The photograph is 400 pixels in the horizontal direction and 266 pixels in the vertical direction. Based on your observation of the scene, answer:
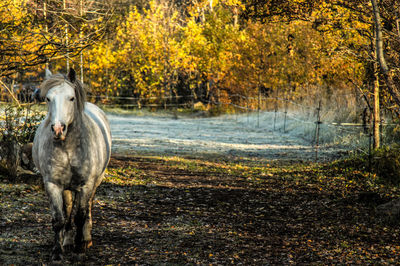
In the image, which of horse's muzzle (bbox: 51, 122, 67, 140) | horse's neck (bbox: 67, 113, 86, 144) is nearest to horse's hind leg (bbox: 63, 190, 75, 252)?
horse's neck (bbox: 67, 113, 86, 144)

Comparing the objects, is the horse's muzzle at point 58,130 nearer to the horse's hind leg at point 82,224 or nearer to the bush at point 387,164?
the horse's hind leg at point 82,224

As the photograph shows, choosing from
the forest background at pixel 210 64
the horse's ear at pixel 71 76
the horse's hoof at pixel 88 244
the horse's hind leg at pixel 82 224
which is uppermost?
the forest background at pixel 210 64

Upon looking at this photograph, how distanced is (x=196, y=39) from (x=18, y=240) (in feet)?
93.5

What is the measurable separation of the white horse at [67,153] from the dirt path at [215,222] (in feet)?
1.31

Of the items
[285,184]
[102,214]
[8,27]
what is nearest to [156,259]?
[102,214]

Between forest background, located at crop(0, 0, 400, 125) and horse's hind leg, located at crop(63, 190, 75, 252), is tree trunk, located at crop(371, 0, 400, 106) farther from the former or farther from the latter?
forest background, located at crop(0, 0, 400, 125)

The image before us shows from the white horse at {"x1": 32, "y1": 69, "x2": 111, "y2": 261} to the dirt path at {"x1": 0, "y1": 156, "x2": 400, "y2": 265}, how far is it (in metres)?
0.40

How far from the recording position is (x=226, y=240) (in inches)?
238

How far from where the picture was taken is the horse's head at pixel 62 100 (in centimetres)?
453

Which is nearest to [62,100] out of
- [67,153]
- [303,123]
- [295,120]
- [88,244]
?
[67,153]

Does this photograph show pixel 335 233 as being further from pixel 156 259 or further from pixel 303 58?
pixel 303 58

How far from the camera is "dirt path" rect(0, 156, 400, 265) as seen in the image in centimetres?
Result: 538

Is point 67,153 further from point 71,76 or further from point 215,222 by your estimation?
point 215,222

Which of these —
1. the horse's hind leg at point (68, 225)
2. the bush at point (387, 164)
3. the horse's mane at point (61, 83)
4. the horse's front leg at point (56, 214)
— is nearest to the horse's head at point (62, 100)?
the horse's mane at point (61, 83)
